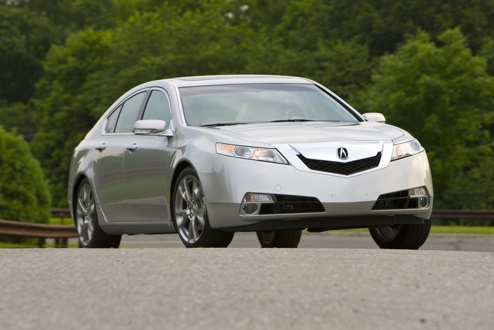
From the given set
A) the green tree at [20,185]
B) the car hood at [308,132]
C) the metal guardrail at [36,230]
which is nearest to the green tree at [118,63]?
the green tree at [20,185]

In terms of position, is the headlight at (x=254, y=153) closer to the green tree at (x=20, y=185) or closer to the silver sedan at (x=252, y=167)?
the silver sedan at (x=252, y=167)

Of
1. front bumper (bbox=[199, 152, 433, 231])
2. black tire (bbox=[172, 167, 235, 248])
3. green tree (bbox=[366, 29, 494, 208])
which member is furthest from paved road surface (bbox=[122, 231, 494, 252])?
green tree (bbox=[366, 29, 494, 208])

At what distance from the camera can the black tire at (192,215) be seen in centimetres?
1125

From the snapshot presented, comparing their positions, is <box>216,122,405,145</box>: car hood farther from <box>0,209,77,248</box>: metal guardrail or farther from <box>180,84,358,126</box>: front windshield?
<box>0,209,77,248</box>: metal guardrail

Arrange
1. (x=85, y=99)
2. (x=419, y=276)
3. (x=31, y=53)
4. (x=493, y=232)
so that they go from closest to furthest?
(x=419, y=276)
(x=493, y=232)
(x=85, y=99)
(x=31, y=53)

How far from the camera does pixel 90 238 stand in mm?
13695

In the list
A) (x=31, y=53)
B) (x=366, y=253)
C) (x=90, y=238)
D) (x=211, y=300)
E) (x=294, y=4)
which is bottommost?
(x=31, y=53)

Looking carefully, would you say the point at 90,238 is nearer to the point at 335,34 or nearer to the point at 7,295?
the point at 7,295

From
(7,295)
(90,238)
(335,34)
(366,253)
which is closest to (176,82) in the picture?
Answer: (90,238)

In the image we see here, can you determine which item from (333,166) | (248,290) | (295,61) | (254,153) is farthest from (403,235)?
(295,61)

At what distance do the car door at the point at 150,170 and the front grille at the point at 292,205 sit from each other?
1.24 m

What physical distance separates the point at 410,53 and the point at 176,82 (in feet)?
133

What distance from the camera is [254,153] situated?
10898 millimetres

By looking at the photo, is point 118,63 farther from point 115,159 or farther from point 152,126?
point 152,126
